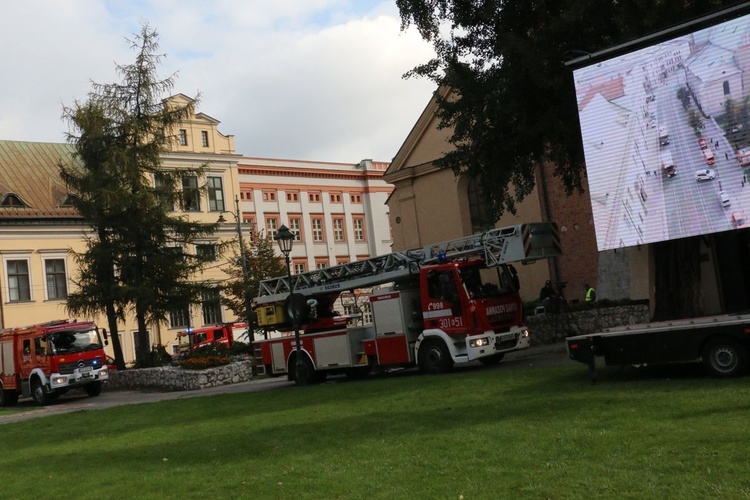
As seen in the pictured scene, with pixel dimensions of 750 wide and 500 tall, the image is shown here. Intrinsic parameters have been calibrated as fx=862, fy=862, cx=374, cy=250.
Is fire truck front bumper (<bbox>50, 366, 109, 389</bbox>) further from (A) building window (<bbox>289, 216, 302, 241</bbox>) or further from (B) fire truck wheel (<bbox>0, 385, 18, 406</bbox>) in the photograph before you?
(A) building window (<bbox>289, 216, 302, 241</bbox>)

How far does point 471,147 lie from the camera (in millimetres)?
24344

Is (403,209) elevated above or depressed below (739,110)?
above

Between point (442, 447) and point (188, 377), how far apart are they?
2184 cm

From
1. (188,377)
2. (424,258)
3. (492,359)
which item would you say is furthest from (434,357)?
(188,377)

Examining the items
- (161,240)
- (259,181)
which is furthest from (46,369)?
(259,181)

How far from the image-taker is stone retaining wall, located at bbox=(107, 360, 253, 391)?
1220 inches

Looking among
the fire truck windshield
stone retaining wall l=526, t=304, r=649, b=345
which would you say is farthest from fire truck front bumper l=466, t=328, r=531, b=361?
the fire truck windshield

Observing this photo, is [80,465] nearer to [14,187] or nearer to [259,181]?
[14,187]

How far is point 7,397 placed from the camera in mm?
34344

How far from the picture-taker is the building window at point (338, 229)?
8312 centimetres

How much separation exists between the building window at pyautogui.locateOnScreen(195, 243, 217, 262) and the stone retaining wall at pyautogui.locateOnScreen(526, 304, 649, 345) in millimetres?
16115

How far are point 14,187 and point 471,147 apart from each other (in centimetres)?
4149

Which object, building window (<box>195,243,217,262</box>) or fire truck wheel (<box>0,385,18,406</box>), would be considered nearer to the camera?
fire truck wheel (<box>0,385,18,406</box>)

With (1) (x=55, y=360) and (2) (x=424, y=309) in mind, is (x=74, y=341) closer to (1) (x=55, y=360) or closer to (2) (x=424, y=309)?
(1) (x=55, y=360)
